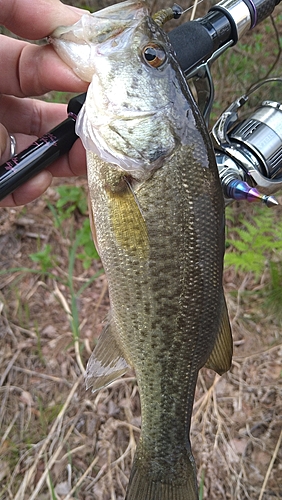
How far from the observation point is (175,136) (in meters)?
1.27

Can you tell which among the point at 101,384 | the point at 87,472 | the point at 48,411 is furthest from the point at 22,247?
the point at 101,384

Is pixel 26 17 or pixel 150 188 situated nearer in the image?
pixel 150 188

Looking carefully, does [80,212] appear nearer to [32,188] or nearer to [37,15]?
[32,188]

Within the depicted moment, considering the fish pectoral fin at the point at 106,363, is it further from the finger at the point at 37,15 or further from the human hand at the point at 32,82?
the finger at the point at 37,15

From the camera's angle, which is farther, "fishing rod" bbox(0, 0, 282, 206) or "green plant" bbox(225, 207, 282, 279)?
"green plant" bbox(225, 207, 282, 279)

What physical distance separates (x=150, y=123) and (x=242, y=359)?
1943 millimetres

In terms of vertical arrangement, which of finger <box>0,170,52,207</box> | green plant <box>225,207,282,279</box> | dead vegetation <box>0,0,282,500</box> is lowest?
dead vegetation <box>0,0,282,500</box>

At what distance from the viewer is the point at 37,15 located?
4.68 feet

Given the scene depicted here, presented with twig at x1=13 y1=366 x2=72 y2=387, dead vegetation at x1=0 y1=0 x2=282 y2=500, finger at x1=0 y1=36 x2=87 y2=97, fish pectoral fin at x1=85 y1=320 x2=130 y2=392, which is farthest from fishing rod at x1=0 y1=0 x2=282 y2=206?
twig at x1=13 y1=366 x2=72 y2=387

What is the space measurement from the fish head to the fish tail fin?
1048 mm

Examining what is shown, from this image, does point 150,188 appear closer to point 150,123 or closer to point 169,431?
point 150,123

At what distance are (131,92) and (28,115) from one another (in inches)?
43.1

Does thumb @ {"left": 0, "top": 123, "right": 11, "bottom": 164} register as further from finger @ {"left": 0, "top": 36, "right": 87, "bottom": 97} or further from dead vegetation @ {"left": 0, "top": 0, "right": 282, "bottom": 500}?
dead vegetation @ {"left": 0, "top": 0, "right": 282, "bottom": 500}

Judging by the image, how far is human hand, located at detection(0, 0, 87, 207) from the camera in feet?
4.72
